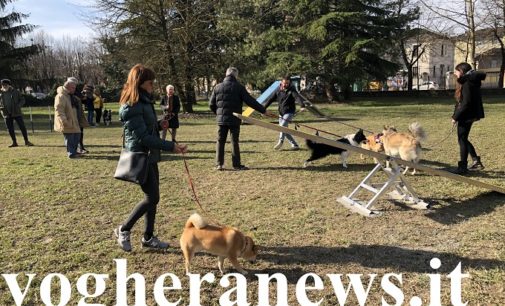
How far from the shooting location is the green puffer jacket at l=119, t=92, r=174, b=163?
415 centimetres

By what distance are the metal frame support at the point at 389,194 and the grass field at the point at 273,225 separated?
15cm

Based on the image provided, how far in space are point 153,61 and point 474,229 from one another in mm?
20185

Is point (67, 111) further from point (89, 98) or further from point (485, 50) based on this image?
point (485, 50)

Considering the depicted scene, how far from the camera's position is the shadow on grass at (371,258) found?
411 centimetres

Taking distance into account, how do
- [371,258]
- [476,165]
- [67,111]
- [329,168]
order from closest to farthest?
[371,258]
[476,165]
[329,168]
[67,111]

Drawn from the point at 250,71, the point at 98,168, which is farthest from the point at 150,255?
the point at 250,71

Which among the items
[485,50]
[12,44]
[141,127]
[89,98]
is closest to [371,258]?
[141,127]

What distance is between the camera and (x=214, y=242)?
3.91m

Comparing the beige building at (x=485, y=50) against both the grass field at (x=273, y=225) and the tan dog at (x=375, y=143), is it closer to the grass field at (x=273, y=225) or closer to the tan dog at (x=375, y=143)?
the tan dog at (x=375, y=143)

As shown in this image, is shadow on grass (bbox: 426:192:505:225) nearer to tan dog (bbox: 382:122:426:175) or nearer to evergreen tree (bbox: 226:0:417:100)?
tan dog (bbox: 382:122:426:175)

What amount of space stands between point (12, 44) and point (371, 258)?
115ft

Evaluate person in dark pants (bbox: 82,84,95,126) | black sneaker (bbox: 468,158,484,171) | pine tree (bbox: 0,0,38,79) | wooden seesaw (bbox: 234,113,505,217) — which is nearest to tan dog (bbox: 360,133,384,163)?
black sneaker (bbox: 468,158,484,171)

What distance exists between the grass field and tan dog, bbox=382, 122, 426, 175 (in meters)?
0.48

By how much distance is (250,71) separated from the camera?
2855cm
